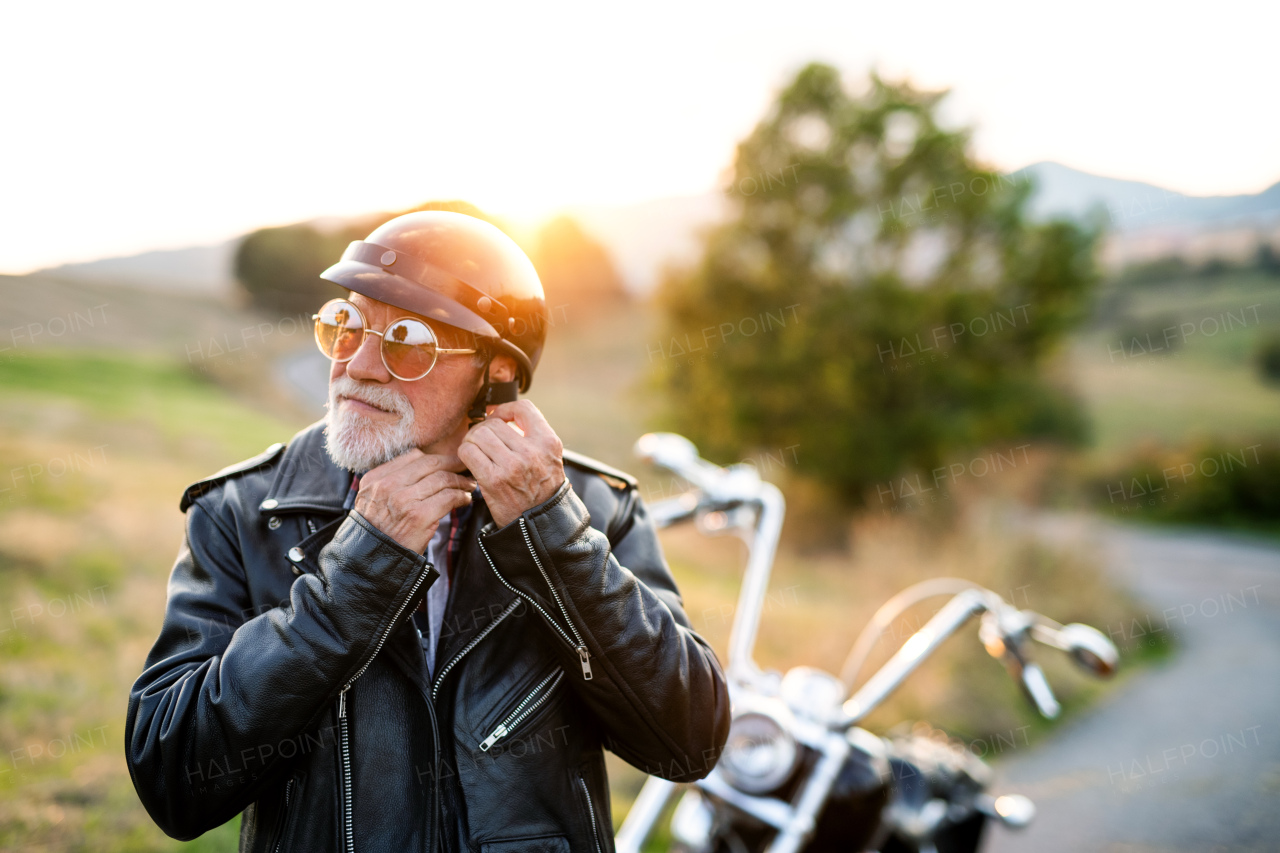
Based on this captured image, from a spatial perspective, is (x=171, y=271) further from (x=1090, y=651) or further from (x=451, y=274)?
(x=1090, y=651)

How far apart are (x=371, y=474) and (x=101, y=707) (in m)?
4.34

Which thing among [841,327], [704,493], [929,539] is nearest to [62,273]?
[841,327]

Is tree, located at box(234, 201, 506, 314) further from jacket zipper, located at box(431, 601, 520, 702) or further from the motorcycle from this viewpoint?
jacket zipper, located at box(431, 601, 520, 702)

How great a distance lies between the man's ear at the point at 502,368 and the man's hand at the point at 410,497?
0.44m

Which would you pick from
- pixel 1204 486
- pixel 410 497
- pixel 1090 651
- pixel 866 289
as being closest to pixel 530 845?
pixel 410 497

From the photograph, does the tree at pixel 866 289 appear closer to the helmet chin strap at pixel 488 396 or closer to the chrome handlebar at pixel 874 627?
the chrome handlebar at pixel 874 627

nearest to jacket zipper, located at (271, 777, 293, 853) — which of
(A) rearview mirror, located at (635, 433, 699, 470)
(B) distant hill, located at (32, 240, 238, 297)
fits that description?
(A) rearview mirror, located at (635, 433, 699, 470)

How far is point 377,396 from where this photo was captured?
6.36 ft

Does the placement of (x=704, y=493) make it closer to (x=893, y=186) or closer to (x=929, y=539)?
(x=929, y=539)

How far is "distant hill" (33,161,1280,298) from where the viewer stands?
619 inches

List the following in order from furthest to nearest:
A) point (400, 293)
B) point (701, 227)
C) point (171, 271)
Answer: point (171, 271) → point (701, 227) → point (400, 293)

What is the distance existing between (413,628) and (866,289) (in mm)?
14077

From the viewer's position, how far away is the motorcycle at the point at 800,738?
2510 mm

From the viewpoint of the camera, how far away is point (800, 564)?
525 inches
